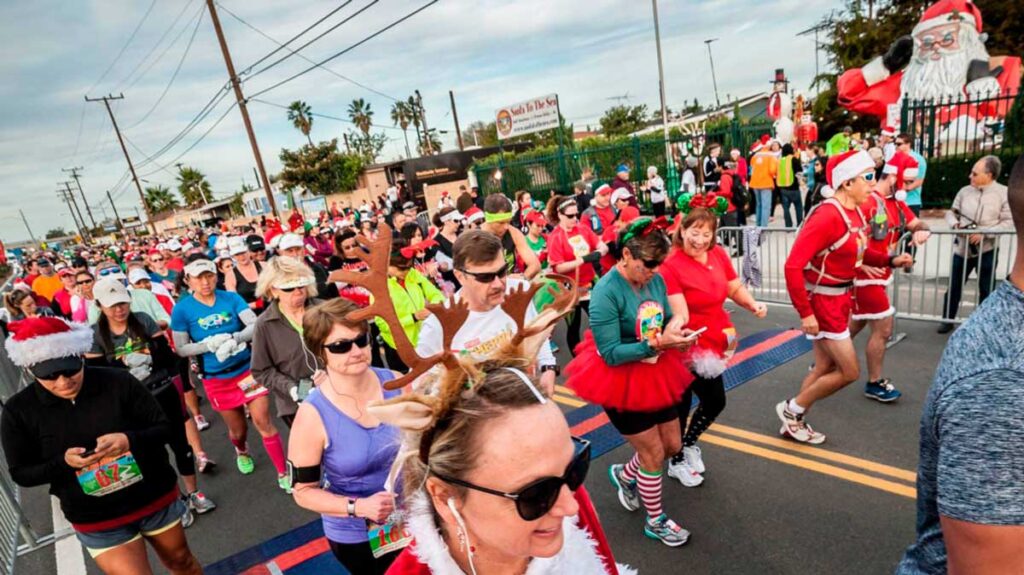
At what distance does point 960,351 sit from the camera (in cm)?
120

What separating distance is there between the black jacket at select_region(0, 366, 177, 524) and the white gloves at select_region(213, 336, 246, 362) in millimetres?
1568

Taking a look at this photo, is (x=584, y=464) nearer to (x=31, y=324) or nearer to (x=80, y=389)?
(x=80, y=389)

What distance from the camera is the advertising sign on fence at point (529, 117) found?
2130 cm

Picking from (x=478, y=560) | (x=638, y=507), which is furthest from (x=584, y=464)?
(x=638, y=507)

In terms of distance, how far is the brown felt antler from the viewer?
157cm

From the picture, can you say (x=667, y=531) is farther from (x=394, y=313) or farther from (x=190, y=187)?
(x=190, y=187)

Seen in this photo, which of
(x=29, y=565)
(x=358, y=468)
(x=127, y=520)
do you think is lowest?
(x=29, y=565)

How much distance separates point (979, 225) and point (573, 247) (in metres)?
4.42

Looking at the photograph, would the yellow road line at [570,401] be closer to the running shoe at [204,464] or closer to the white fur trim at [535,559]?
the running shoe at [204,464]

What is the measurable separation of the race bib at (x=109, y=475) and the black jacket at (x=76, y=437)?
0.9 inches

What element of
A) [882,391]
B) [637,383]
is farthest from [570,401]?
[882,391]

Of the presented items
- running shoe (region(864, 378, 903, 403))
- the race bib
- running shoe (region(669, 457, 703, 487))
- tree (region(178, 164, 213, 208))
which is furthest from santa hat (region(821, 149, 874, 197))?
tree (region(178, 164, 213, 208))

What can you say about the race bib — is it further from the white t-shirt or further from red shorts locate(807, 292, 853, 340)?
red shorts locate(807, 292, 853, 340)

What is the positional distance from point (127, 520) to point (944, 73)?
2225cm
